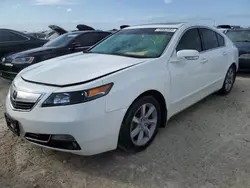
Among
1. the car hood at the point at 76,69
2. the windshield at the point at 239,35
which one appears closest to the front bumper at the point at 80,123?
the car hood at the point at 76,69

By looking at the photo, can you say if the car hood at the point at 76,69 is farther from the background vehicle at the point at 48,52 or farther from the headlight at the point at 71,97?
the background vehicle at the point at 48,52

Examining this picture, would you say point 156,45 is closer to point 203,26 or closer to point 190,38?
point 190,38

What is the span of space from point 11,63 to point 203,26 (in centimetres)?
424

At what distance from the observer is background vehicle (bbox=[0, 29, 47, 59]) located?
7.35 metres

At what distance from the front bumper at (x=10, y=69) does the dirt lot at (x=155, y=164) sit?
2.42 m

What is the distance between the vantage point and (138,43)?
3.66m

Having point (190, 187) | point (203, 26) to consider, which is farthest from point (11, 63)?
point (190, 187)

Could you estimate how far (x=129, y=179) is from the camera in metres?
2.55

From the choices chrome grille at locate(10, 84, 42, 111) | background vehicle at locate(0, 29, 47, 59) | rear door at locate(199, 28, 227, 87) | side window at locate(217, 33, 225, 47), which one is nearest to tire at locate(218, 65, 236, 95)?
rear door at locate(199, 28, 227, 87)

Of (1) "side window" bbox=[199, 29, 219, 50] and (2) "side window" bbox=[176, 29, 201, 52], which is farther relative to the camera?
(1) "side window" bbox=[199, 29, 219, 50]

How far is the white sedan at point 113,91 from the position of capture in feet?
8.02

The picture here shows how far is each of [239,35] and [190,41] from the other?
5468 millimetres

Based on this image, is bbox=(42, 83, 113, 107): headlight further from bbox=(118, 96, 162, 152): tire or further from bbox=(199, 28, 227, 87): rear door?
bbox=(199, 28, 227, 87): rear door

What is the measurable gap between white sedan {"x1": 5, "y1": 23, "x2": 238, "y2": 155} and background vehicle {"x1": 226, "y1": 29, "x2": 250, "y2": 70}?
3713 millimetres
